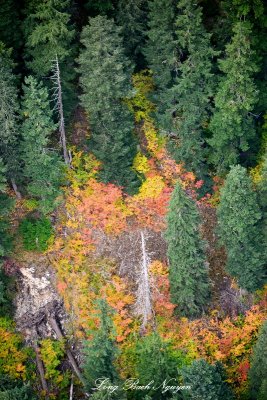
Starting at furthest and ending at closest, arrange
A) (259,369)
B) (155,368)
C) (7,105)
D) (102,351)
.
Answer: (7,105)
(259,369)
(155,368)
(102,351)

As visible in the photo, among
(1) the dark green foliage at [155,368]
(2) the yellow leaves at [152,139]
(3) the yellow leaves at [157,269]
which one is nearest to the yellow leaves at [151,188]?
(2) the yellow leaves at [152,139]

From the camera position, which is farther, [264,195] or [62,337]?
[62,337]

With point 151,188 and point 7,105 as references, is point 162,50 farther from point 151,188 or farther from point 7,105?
point 7,105

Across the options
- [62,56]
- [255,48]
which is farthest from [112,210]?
[255,48]

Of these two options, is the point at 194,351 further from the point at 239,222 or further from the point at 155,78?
the point at 155,78

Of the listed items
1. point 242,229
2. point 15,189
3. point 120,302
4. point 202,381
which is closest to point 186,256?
point 242,229

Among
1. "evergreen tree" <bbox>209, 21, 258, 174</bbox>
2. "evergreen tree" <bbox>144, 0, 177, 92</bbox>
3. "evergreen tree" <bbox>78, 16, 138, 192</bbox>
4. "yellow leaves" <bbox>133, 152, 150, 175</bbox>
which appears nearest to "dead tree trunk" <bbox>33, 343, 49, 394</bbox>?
"evergreen tree" <bbox>78, 16, 138, 192</bbox>

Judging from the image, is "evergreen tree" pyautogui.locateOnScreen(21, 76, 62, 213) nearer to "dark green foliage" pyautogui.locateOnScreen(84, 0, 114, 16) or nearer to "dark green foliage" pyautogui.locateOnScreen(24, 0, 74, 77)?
"dark green foliage" pyautogui.locateOnScreen(24, 0, 74, 77)
